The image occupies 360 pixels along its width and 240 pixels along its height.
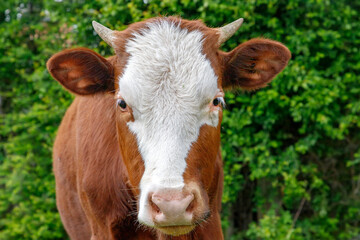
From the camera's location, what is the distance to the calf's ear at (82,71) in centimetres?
325

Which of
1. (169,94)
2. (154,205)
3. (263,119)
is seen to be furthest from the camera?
(263,119)

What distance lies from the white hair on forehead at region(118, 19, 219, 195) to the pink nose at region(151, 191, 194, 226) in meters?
0.06

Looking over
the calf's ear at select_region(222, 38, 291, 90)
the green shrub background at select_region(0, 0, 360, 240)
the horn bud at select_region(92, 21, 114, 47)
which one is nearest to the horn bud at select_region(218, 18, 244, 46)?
the calf's ear at select_region(222, 38, 291, 90)

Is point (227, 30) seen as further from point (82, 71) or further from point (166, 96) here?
point (82, 71)

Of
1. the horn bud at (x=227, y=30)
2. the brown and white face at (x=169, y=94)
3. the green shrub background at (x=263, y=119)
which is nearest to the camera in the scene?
the brown and white face at (x=169, y=94)

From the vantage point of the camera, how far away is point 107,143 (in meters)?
3.57

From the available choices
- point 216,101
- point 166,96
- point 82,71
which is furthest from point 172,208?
point 82,71

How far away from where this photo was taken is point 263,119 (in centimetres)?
564

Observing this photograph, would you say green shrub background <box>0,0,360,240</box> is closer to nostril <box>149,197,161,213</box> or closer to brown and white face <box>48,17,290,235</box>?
brown and white face <box>48,17,290,235</box>

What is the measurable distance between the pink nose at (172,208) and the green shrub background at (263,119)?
2.83 metres

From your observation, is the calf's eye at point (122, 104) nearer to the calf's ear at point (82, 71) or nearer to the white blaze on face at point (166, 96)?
the white blaze on face at point (166, 96)

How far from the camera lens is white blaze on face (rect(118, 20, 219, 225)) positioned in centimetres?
263

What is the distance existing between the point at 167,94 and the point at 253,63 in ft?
3.06

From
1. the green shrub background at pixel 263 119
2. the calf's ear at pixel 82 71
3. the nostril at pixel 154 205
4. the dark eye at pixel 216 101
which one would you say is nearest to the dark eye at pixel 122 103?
the calf's ear at pixel 82 71
